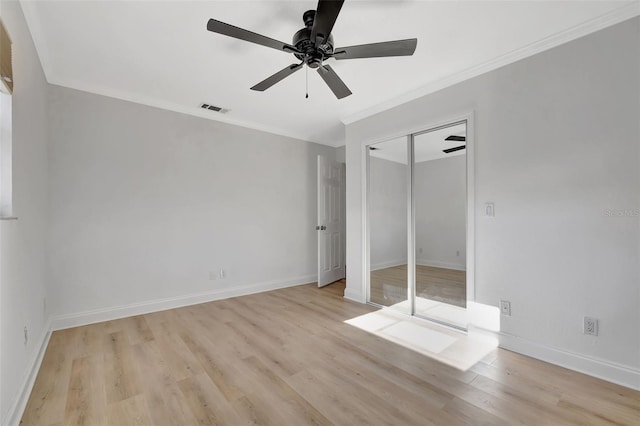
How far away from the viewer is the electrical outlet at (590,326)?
2.08 metres

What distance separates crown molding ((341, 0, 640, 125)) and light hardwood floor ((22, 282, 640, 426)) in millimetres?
2548

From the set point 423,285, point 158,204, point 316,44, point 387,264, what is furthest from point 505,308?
point 158,204

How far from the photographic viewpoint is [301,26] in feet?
6.99

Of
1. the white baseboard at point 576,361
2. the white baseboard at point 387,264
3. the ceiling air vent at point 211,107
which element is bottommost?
the white baseboard at point 576,361

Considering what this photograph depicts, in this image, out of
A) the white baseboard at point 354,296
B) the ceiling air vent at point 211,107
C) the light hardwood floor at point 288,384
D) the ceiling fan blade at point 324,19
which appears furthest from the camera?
→ the white baseboard at point 354,296

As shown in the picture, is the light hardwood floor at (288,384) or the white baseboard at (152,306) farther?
the white baseboard at (152,306)

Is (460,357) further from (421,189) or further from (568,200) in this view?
(421,189)

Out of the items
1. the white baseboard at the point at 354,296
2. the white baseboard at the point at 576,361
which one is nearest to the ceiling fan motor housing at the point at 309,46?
the white baseboard at the point at 576,361

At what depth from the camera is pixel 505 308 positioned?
2.53 meters

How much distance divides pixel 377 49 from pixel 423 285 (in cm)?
253

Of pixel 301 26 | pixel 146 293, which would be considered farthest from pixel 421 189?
pixel 146 293

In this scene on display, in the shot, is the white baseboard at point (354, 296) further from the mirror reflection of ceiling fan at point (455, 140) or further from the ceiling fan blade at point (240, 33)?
the ceiling fan blade at point (240, 33)

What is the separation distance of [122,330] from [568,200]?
167 inches

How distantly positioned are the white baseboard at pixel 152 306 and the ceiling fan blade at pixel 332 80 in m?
3.07
